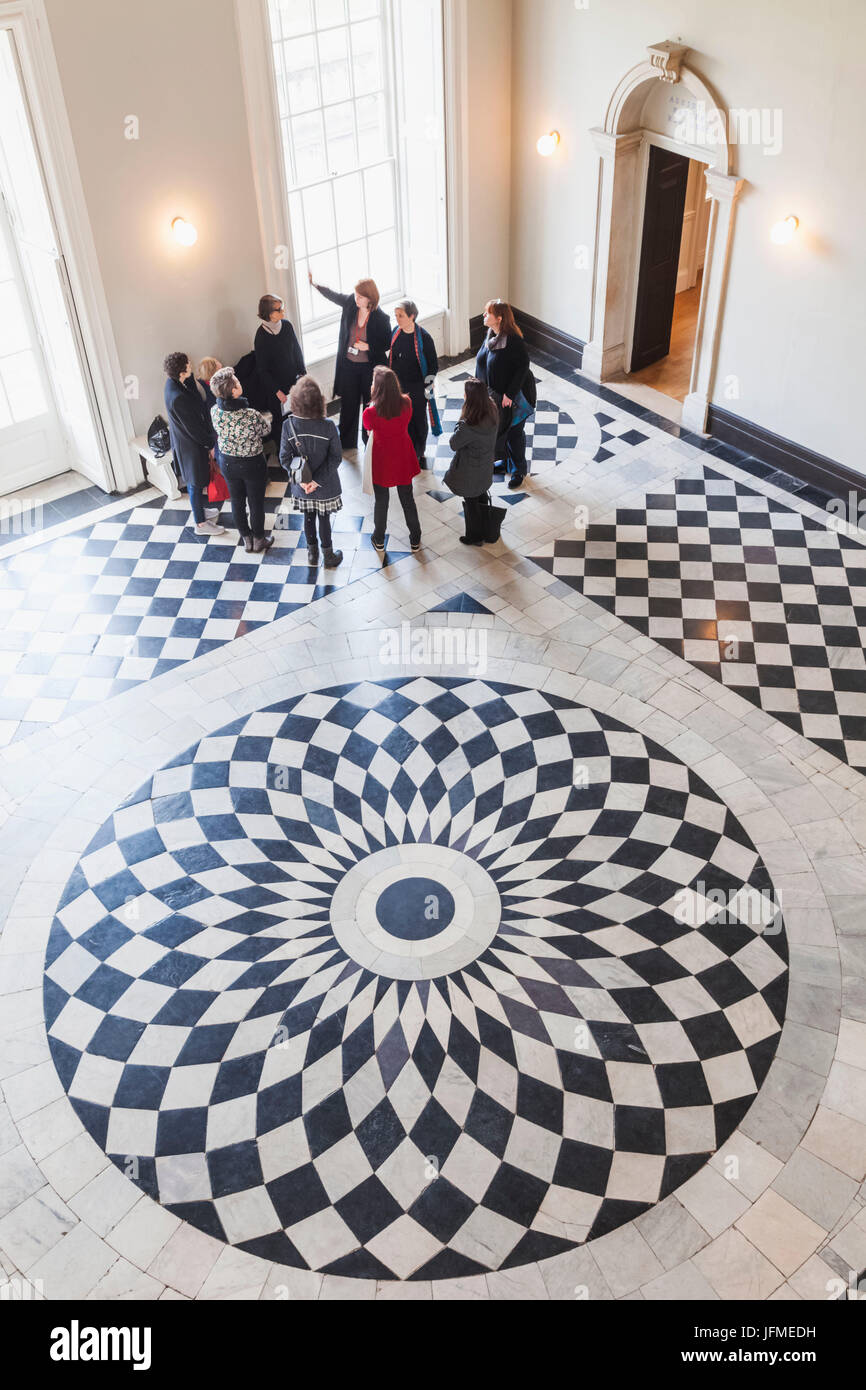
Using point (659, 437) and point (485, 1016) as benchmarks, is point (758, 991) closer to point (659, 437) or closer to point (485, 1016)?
point (485, 1016)

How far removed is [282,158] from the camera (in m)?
10.1

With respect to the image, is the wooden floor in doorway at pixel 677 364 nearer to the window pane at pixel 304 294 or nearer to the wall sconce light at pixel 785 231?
the wall sconce light at pixel 785 231

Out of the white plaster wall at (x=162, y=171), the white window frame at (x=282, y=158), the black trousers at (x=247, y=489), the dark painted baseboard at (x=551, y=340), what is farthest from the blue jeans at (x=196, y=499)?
the dark painted baseboard at (x=551, y=340)

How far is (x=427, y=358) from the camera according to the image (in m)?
10.1

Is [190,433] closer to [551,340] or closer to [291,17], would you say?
[291,17]

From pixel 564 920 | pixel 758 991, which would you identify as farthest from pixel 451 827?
pixel 758 991

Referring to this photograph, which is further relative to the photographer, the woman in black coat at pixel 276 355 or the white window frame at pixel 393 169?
the white window frame at pixel 393 169

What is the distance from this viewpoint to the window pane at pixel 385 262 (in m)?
11.8

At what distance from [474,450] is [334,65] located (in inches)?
157

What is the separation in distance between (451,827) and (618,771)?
121cm

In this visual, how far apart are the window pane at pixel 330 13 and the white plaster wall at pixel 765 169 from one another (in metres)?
1.85

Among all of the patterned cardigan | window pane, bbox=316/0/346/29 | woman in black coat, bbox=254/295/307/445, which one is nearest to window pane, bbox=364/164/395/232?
Result: window pane, bbox=316/0/346/29
